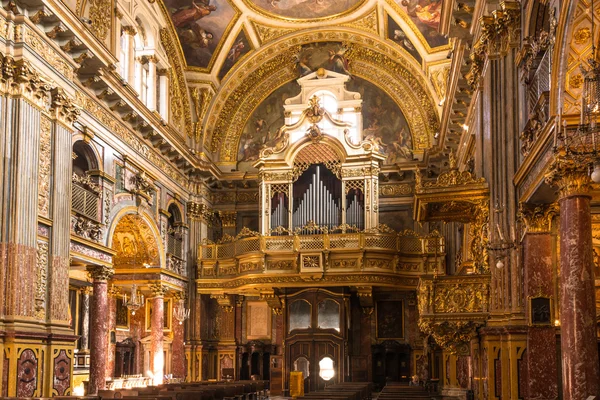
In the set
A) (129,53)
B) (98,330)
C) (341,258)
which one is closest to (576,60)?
(98,330)

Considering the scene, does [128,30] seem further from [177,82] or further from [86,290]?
[86,290]

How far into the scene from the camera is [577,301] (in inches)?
416

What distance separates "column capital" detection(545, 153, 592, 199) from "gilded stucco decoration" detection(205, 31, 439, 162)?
19753mm

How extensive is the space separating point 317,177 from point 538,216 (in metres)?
16.5

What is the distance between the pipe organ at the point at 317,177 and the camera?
29.2m

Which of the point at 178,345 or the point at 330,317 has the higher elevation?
the point at 330,317

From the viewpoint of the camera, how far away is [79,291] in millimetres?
26500

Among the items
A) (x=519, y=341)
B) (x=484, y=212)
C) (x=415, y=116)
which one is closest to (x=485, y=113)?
(x=484, y=212)

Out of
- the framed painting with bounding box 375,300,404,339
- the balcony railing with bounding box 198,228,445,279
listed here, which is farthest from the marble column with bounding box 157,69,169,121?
the framed painting with bounding box 375,300,404,339

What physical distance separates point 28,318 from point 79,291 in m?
9.93

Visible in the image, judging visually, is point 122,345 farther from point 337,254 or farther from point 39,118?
point 39,118

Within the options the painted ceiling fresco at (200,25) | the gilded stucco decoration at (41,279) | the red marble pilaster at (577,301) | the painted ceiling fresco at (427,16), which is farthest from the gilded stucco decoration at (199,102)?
the red marble pilaster at (577,301)

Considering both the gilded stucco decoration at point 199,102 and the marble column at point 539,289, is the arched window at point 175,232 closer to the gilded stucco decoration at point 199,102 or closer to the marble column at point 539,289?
the gilded stucco decoration at point 199,102

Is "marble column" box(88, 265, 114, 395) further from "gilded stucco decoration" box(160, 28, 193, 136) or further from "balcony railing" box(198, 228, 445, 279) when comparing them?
"gilded stucco decoration" box(160, 28, 193, 136)
